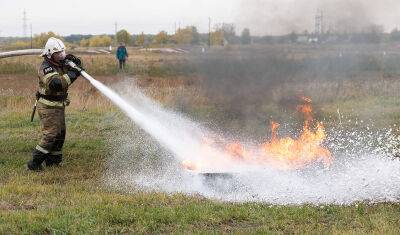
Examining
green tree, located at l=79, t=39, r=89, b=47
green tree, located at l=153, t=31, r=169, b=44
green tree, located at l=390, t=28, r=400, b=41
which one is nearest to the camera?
green tree, located at l=390, t=28, r=400, b=41

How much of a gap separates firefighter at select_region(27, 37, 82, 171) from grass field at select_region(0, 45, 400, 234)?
0.32m

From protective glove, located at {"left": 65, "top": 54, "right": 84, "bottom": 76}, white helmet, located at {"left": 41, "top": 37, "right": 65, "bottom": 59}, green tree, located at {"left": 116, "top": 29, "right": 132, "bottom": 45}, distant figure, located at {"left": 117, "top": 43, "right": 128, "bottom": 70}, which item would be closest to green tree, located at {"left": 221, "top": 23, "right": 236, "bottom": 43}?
protective glove, located at {"left": 65, "top": 54, "right": 84, "bottom": 76}

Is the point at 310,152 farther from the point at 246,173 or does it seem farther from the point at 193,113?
the point at 193,113

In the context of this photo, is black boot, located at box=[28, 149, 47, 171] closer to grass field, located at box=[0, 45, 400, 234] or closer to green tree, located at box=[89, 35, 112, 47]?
grass field, located at box=[0, 45, 400, 234]

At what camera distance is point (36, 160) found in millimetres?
8664

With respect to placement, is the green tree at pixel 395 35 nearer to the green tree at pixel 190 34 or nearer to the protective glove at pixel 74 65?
the green tree at pixel 190 34

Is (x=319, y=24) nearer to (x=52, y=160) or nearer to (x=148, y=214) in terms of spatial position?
(x=148, y=214)

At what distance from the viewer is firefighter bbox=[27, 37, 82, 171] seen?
8625 mm

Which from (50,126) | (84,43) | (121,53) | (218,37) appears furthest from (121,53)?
(84,43)

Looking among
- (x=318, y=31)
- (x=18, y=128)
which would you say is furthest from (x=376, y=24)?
(x=18, y=128)

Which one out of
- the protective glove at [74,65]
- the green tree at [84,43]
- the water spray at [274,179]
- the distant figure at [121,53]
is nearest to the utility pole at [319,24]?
the water spray at [274,179]

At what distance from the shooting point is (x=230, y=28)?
8.74m

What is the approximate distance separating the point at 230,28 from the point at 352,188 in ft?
11.1

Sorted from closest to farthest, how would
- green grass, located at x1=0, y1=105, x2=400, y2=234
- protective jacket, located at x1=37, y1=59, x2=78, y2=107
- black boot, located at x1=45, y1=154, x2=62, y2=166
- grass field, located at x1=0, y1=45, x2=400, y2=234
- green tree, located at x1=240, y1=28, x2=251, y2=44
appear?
green grass, located at x1=0, y1=105, x2=400, y2=234
grass field, located at x1=0, y1=45, x2=400, y2=234
protective jacket, located at x1=37, y1=59, x2=78, y2=107
green tree, located at x1=240, y1=28, x2=251, y2=44
black boot, located at x1=45, y1=154, x2=62, y2=166
